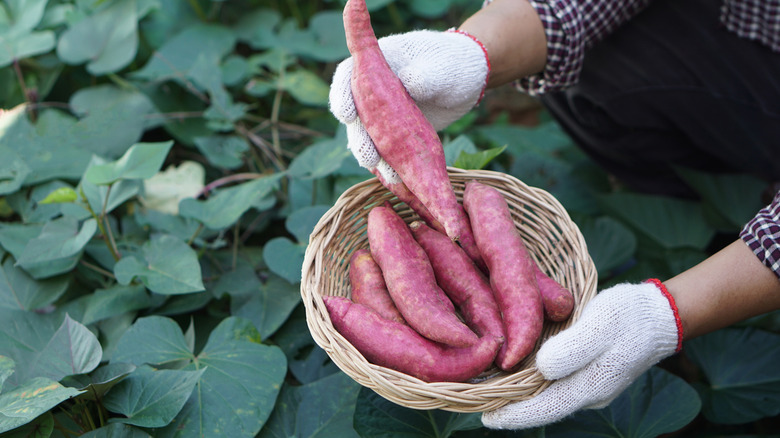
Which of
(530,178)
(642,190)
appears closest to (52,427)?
(530,178)

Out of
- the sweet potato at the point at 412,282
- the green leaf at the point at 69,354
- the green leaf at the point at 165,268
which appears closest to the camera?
the sweet potato at the point at 412,282

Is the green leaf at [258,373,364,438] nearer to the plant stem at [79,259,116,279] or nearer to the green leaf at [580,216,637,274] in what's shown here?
the plant stem at [79,259,116,279]

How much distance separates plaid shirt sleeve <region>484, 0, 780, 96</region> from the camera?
1.30 m

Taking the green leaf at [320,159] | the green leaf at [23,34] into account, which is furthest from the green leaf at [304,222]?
the green leaf at [23,34]

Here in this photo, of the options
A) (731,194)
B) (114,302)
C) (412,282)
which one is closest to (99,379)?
(114,302)

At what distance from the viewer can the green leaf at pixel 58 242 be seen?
1268 millimetres

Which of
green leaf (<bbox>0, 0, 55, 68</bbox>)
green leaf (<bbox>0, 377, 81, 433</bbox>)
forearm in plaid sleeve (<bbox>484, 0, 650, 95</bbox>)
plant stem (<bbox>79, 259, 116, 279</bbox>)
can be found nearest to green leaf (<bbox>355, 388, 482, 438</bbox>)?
green leaf (<bbox>0, 377, 81, 433</bbox>)

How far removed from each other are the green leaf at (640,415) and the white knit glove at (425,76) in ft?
2.10

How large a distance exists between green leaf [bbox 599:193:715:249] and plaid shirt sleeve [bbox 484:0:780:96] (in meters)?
0.51

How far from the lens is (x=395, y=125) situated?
1035 millimetres

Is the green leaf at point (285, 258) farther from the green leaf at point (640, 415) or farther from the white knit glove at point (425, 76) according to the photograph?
the green leaf at point (640, 415)

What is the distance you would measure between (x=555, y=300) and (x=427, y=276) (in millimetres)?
244

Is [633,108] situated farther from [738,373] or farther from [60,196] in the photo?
[60,196]

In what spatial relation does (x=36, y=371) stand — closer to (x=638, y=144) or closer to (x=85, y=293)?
(x=85, y=293)
